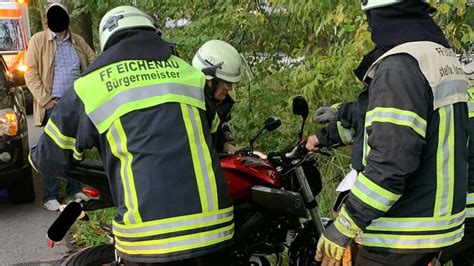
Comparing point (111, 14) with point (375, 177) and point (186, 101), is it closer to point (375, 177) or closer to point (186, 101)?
point (186, 101)

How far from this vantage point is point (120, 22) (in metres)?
2.55

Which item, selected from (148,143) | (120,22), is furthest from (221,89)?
(148,143)

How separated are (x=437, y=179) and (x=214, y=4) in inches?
199

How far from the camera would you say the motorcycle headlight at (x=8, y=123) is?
5.94m

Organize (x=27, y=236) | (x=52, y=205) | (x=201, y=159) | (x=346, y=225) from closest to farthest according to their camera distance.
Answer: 1. (x=346, y=225)
2. (x=201, y=159)
3. (x=27, y=236)
4. (x=52, y=205)

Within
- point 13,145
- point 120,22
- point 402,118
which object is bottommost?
point 13,145

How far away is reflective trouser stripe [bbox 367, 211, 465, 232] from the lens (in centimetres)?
235

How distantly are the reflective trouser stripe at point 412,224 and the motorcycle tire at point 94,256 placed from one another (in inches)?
61.8

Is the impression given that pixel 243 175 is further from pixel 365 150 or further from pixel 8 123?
pixel 8 123

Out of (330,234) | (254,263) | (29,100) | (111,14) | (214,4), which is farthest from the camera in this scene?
(29,100)

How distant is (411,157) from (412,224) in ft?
1.17

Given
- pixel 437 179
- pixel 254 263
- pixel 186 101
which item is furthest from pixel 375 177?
pixel 254 263

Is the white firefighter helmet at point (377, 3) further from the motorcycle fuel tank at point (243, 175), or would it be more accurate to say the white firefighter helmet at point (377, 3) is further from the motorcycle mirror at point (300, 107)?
the motorcycle fuel tank at point (243, 175)

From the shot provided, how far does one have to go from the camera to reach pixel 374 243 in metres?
2.43
